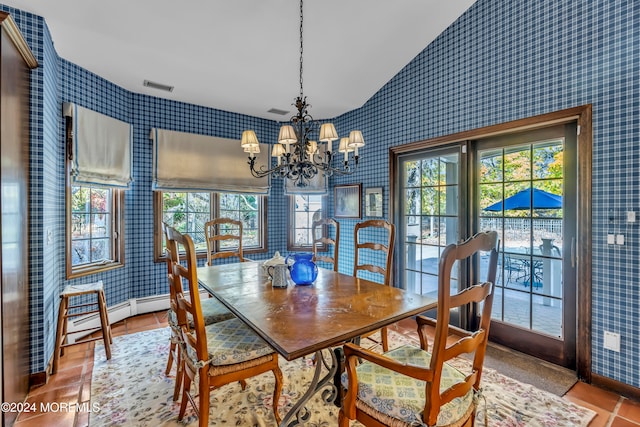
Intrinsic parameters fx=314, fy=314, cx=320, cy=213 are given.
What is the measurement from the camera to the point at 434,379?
3.61 feet

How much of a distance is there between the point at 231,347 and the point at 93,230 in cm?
264

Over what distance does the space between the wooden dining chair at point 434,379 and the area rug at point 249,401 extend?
656mm

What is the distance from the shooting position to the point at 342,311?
163cm

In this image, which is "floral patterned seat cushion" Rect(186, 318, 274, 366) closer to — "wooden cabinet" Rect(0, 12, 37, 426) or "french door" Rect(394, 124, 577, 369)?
"wooden cabinet" Rect(0, 12, 37, 426)

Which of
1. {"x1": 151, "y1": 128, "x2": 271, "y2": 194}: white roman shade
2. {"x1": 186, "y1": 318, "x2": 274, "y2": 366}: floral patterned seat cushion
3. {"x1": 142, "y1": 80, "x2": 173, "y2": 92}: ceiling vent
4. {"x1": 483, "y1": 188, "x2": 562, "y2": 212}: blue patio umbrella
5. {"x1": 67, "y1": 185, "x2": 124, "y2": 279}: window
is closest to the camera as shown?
{"x1": 186, "y1": 318, "x2": 274, "y2": 366}: floral patterned seat cushion

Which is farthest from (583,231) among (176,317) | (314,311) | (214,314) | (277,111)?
(277,111)

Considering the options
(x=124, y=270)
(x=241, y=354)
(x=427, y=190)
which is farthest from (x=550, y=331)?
(x=124, y=270)

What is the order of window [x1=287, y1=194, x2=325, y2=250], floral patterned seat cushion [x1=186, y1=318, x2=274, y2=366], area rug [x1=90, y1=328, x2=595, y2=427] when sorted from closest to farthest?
floral patterned seat cushion [x1=186, y1=318, x2=274, y2=366] → area rug [x1=90, y1=328, x2=595, y2=427] → window [x1=287, y1=194, x2=325, y2=250]

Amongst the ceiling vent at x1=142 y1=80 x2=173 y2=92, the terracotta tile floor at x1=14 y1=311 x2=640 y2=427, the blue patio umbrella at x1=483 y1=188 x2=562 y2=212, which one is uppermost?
the ceiling vent at x1=142 y1=80 x2=173 y2=92

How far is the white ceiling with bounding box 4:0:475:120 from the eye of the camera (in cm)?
244

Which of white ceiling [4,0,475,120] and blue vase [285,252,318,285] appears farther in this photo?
white ceiling [4,0,475,120]

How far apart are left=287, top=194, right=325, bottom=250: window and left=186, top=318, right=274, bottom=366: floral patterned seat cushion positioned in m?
2.95

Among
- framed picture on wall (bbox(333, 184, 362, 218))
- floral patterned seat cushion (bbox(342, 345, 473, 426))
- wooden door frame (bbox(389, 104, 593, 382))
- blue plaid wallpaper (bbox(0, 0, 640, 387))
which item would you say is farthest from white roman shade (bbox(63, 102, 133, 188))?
wooden door frame (bbox(389, 104, 593, 382))

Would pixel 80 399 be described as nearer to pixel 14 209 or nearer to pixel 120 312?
pixel 14 209
